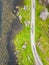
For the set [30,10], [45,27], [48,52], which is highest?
[30,10]

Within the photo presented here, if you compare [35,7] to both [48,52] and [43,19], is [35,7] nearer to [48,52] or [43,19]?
[43,19]

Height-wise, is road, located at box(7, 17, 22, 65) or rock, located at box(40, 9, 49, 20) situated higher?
rock, located at box(40, 9, 49, 20)

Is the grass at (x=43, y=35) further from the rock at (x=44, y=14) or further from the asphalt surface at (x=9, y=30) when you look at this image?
the asphalt surface at (x=9, y=30)

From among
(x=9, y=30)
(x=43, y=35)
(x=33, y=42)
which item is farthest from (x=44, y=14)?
(x=9, y=30)

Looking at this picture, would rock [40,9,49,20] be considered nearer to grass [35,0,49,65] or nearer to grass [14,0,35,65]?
grass [35,0,49,65]

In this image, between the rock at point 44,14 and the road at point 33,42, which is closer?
the road at point 33,42

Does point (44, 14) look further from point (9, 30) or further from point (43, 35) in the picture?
point (9, 30)

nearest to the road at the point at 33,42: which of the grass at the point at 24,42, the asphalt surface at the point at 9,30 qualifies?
the grass at the point at 24,42

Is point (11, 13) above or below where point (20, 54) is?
above

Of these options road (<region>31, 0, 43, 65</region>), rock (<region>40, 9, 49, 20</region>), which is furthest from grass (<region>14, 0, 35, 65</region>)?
rock (<region>40, 9, 49, 20</region>)

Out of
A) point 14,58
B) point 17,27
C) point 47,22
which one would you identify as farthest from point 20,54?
point 47,22

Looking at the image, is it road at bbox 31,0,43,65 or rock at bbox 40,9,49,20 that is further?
rock at bbox 40,9,49,20
